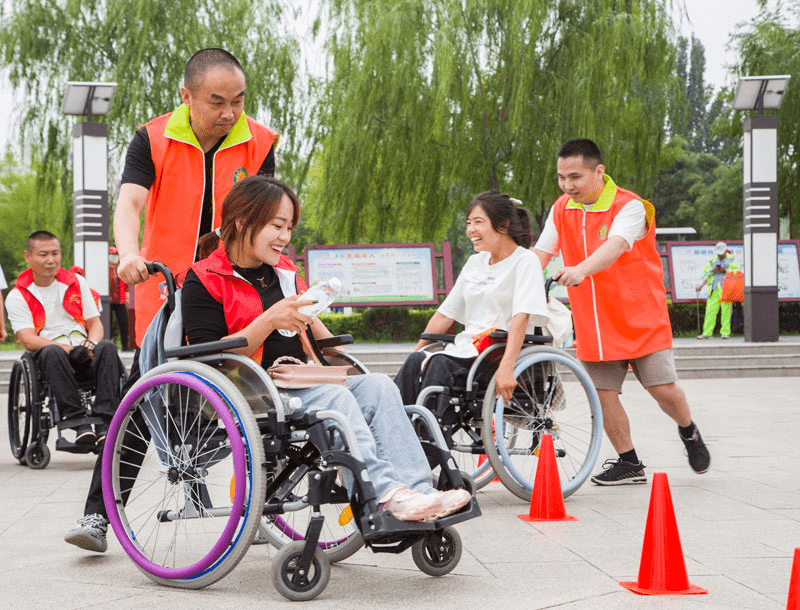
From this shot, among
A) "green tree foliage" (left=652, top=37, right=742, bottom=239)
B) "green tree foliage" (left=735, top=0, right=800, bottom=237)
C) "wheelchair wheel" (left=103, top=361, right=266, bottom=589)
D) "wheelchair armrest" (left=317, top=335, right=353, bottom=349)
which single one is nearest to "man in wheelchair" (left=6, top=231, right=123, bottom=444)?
"wheelchair wheel" (left=103, top=361, right=266, bottom=589)

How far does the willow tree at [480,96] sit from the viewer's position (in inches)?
646

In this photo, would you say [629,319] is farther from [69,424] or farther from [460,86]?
[460,86]

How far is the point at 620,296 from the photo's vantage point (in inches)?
195

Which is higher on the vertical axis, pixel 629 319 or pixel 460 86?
pixel 460 86

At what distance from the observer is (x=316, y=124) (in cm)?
1867

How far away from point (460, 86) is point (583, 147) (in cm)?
1205

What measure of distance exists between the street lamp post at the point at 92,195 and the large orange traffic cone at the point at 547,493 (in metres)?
10.3

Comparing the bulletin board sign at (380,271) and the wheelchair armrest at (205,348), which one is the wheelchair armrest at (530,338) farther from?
the bulletin board sign at (380,271)

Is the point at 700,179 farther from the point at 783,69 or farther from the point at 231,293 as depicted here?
the point at 231,293

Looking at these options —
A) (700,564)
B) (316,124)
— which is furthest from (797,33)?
(700,564)

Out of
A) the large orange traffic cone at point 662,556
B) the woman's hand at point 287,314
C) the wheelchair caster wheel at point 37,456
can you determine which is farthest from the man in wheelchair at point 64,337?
the large orange traffic cone at point 662,556

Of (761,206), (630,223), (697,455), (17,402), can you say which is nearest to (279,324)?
(630,223)

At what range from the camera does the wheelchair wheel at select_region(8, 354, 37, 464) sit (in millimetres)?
5844

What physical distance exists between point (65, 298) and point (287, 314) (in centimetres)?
358
